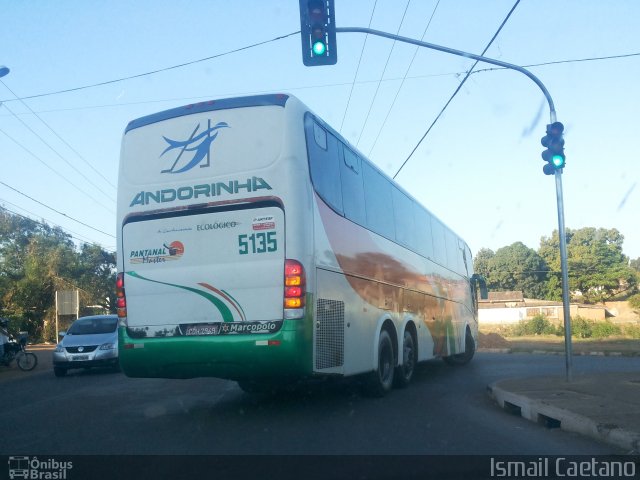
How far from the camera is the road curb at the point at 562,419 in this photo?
646cm

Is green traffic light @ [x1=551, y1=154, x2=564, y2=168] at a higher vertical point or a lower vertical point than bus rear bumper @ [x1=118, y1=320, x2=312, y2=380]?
higher

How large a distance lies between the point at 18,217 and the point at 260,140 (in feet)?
130

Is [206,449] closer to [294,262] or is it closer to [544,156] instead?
[294,262]

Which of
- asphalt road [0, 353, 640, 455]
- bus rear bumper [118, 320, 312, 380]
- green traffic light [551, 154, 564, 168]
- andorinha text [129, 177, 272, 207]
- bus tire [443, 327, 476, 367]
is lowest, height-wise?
asphalt road [0, 353, 640, 455]

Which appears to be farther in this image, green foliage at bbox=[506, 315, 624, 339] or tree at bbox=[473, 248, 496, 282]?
tree at bbox=[473, 248, 496, 282]

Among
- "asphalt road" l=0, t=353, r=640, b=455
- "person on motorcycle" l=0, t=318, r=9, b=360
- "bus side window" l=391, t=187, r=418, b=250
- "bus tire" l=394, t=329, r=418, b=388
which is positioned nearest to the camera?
"asphalt road" l=0, t=353, r=640, b=455

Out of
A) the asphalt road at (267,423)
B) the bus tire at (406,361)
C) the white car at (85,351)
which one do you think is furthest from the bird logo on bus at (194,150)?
the white car at (85,351)

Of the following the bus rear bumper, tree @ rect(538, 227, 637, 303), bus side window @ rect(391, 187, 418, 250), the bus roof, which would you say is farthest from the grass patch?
the bus roof

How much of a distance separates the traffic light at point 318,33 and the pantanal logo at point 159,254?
3.99m

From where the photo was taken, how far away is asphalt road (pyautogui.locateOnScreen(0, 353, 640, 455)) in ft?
21.9

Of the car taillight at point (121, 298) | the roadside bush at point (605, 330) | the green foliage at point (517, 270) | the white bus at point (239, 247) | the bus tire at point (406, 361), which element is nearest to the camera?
the white bus at point (239, 247)

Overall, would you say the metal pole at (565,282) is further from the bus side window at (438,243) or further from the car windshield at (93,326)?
the car windshield at (93,326)

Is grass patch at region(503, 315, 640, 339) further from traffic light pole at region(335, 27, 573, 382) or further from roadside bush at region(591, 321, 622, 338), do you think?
traffic light pole at region(335, 27, 573, 382)

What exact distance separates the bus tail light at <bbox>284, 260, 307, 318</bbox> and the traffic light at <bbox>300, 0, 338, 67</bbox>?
419 centimetres
